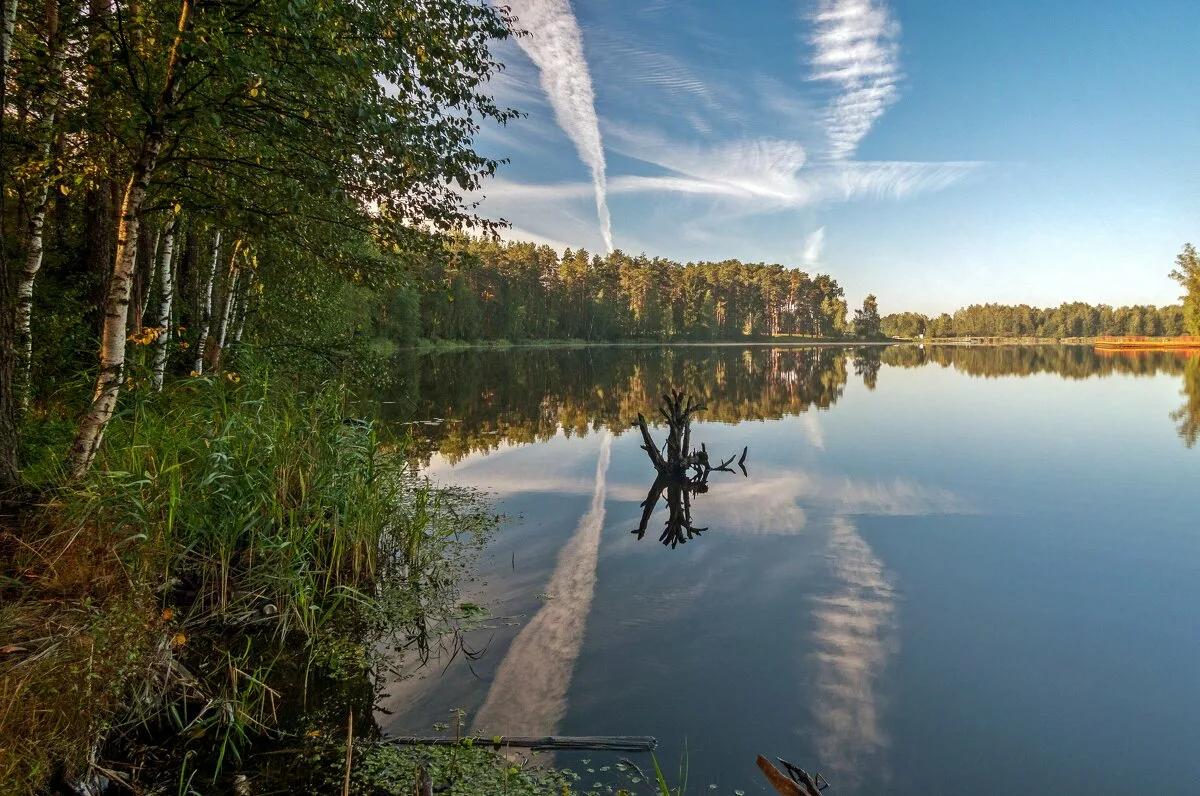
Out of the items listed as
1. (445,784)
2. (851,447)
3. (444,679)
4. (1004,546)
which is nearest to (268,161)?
(444,679)

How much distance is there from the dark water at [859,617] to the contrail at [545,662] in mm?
30

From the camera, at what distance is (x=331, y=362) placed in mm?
13703

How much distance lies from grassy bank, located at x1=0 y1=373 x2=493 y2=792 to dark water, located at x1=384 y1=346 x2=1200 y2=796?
125 centimetres

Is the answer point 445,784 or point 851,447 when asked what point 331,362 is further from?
point 851,447

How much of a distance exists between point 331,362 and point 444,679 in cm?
928

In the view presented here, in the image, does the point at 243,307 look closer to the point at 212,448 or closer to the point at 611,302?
the point at 212,448

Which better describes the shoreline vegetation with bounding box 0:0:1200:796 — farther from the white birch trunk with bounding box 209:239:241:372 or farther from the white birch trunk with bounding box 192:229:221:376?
the white birch trunk with bounding box 209:239:241:372

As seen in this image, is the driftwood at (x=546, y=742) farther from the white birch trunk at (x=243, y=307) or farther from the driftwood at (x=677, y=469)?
the white birch trunk at (x=243, y=307)

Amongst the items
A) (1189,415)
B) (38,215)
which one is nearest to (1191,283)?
(1189,415)

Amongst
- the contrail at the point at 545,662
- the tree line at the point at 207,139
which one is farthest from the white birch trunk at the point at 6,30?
the contrail at the point at 545,662

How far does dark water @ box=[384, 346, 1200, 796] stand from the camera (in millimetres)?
5793

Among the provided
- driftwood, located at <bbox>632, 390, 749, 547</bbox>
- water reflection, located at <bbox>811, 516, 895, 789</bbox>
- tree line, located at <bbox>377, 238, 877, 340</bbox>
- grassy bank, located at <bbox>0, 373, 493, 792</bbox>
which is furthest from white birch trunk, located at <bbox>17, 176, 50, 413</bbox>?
tree line, located at <bbox>377, 238, 877, 340</bbox>

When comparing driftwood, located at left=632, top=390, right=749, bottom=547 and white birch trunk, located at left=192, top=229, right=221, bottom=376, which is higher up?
white birch trunk, located at left=192, top=229, right=221, bottom=376

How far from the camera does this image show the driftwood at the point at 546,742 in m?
5.17
